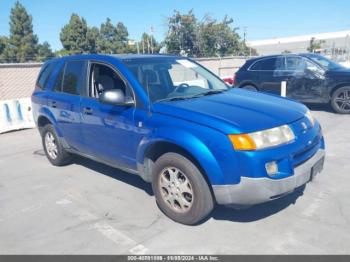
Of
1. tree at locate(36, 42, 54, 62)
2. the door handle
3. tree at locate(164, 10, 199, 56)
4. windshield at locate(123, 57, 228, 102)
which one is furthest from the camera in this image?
tree at locate(36, 42, 54, 62)

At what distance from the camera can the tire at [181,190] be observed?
3.21 m

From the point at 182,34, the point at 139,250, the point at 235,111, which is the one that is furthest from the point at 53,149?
the point at 182,34

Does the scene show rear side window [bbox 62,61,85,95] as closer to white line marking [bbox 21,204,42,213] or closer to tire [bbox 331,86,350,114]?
white line marking [bbox 21,204,42,213]

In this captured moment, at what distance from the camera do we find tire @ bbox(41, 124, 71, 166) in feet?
17.7

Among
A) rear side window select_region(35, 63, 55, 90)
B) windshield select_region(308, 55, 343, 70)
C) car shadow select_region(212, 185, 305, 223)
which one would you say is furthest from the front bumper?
windshield select_region(308, 55, 343, 70)

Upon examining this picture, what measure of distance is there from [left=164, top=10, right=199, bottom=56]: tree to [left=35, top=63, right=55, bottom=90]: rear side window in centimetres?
3997

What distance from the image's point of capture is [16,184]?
5004 millimetres

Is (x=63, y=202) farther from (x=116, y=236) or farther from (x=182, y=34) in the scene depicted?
(x=182, y=34)

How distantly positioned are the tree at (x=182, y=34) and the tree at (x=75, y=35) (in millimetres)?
14577

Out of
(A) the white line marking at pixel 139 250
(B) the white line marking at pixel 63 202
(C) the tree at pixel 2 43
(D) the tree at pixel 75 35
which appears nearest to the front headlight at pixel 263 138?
(A) the white line marking at pixel 139 250

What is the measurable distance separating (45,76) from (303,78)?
692 cm

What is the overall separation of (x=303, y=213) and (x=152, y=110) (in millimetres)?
2024

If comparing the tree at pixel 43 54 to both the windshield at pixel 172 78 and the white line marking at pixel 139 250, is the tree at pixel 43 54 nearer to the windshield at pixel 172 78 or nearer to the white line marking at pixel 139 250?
the windshield at pixel 172 78

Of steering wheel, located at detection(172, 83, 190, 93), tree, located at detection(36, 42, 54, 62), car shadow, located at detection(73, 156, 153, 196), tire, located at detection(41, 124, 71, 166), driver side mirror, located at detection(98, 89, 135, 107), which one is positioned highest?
tree, located at detection(36, 42, 54, 62)
